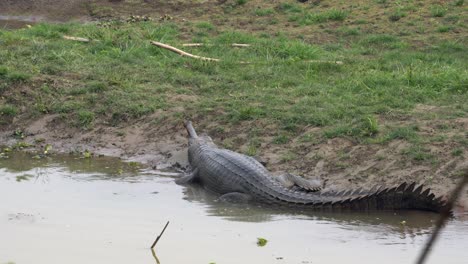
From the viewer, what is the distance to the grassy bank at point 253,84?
27.5ft

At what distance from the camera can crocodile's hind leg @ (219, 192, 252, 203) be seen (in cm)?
702

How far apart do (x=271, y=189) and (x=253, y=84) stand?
10.8 ft

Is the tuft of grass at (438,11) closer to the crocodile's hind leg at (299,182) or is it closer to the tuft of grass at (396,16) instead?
the tuft of grass at (396,16)

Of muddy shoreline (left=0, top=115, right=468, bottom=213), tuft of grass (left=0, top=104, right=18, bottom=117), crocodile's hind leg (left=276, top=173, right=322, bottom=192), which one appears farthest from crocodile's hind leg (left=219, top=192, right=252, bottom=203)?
tuft of grass (left=0, top=104, right=18, bottom=117)

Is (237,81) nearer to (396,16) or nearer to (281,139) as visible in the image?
(281,139)

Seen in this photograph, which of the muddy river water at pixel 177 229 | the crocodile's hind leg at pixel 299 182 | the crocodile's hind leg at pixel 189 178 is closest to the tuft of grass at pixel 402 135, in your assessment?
the crocodile's hind leg at pixel 299 182

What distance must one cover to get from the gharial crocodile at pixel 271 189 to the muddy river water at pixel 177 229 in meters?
0.09

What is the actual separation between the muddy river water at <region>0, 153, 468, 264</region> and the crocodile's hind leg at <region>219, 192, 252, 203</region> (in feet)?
0.37

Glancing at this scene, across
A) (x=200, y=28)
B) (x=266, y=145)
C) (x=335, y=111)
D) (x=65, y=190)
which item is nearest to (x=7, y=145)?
(x=65, y=190)

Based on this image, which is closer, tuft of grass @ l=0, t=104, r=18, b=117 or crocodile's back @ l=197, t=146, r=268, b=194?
crocodile's back @ l=197, t=146, r=268, b=194

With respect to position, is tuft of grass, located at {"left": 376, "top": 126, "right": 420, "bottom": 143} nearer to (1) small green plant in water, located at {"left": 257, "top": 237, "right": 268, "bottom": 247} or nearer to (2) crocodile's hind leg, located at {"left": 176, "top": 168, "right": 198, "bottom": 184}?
(2) crocodile's hind leg, located at {"left": 176, "top": 168, "right": 198, "bottom": 184}

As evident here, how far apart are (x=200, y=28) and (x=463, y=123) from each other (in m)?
6.47

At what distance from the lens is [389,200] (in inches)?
250

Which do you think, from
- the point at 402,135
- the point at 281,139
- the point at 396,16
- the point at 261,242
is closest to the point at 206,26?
the point at 396,16
